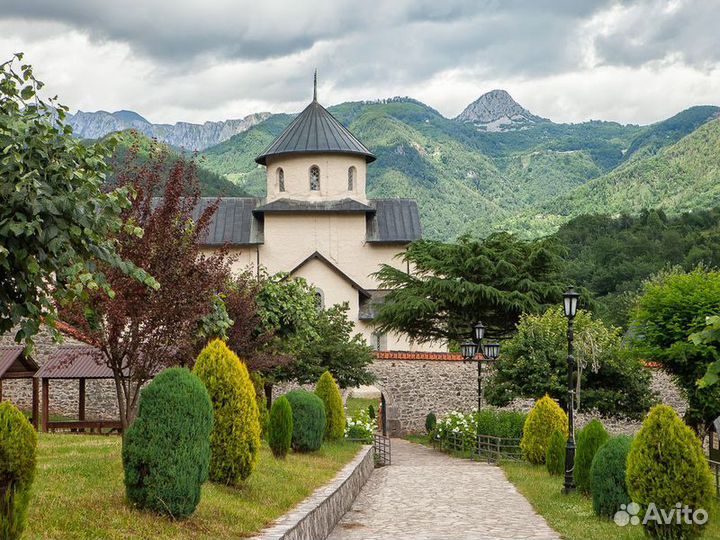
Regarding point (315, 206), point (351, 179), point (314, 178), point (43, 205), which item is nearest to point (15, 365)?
point (43, 205)

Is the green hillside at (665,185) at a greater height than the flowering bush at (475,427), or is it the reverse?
the green hillside at (665,185)

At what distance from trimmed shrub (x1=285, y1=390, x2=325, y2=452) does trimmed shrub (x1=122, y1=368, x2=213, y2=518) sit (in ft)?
26.1

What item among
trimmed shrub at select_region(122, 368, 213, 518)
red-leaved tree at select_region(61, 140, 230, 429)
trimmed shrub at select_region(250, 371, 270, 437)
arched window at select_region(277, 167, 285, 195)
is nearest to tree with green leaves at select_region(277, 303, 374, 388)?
trimmed shrub at select_region(250, 371, 270, 437)

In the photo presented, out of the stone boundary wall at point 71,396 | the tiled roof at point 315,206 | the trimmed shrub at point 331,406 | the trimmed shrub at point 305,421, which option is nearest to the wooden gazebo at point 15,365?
the trimmed shrub at point 305,421

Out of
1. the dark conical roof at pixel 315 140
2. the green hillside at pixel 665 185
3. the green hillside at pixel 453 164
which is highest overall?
the green hillside at pixel 453 164

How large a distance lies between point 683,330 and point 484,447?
613 centimetres

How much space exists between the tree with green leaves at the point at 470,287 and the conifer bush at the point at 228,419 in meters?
23.2

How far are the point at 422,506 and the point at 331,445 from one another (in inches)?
274

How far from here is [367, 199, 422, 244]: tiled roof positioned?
40031mm

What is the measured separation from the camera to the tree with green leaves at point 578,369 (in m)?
25.7

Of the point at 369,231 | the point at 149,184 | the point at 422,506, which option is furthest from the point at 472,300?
the point at 149,184

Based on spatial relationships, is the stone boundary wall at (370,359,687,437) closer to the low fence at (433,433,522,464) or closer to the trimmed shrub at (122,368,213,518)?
the low fence at (433,433,522,464)

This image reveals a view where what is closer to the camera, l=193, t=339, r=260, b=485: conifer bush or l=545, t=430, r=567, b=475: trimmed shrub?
l=193, t=339, r=260, b=485: conifer bush

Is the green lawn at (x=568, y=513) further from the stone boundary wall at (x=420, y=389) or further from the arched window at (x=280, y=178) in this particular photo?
the arched window at (x=280, y=178)
